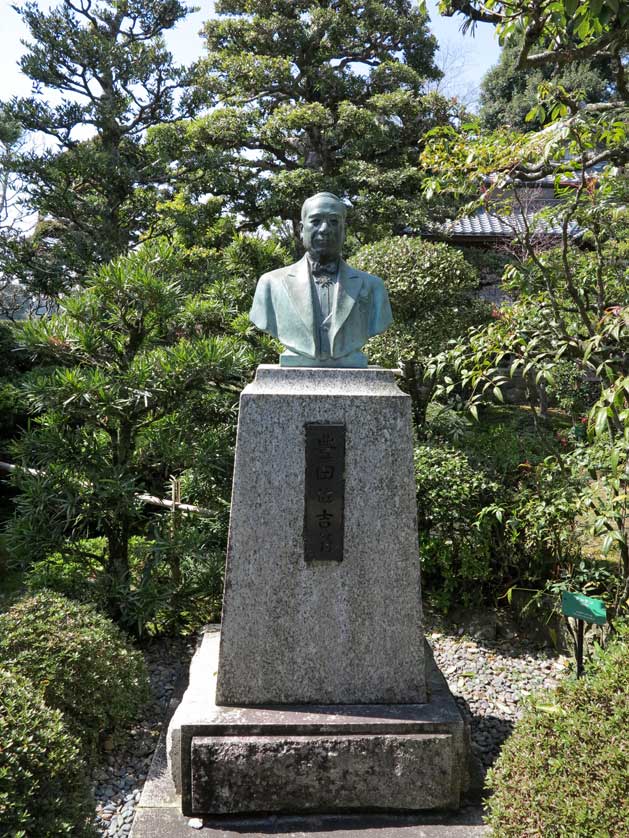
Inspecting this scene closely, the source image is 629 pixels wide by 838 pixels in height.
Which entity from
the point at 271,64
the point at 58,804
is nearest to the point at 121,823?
the point at 58,804

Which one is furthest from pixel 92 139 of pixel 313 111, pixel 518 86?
pixel 518 86

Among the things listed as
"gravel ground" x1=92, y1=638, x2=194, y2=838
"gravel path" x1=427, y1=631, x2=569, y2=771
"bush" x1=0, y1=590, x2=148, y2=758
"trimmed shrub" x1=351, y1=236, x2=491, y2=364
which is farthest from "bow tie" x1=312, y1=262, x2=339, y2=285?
"trimmed shrub" x1=351, y1=236, x2=491, y2=364

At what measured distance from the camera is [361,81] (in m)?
10.1

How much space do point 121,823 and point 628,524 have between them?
15.1ft

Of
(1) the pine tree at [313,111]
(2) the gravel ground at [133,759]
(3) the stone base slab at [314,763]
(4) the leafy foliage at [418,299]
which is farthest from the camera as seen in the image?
(1) the pine tree at [313,111]

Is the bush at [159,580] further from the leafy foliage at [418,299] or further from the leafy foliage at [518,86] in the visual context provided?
the leafy foliage at [518,86]

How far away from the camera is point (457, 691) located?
3961 millimetres

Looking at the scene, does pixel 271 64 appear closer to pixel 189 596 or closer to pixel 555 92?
pixel 555 92

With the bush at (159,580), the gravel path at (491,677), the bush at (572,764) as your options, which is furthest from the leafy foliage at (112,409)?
the bush at (572,764)

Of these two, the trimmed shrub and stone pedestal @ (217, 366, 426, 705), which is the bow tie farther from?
the trimmed shrub

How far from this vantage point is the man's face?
3.23 metres

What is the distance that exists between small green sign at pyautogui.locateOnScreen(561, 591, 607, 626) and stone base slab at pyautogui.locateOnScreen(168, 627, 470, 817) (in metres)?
0.95

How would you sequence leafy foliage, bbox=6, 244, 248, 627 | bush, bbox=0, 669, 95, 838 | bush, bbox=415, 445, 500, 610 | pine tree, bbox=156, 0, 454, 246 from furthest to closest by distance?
pine tree, bbox=156, 0, 454, 246, bush, bbox=415, 445, 500, 610, leafy foliage, bbox=6, 244, 248, 627, bush, bbox=0, 669, 95, 838

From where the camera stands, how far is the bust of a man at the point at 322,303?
321cm
